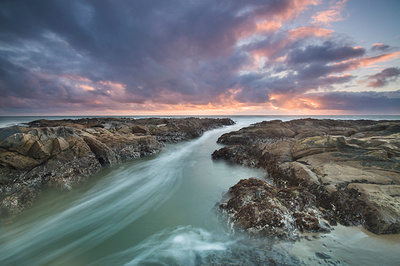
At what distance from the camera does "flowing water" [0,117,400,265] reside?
3398mm

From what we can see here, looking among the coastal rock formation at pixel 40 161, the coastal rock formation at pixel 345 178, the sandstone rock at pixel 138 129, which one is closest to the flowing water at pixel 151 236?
the coastal rock formation at pixel 345 178

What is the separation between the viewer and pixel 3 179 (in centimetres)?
627

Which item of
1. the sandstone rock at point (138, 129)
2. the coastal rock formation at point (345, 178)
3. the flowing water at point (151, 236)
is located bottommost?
the flowing water at point (151, 236)

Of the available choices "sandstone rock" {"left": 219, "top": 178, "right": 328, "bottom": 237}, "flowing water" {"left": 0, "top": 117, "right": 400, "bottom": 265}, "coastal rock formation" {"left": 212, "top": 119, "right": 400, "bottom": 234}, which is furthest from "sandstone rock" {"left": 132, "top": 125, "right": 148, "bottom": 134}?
"sandstone rock" {"left": 219, "top": 178, "right": 328, "bottom": 237}

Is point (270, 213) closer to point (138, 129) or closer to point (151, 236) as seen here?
point (151, 236)

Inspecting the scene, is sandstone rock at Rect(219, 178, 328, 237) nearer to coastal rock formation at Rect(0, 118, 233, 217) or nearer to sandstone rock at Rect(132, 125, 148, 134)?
coastal rock formation at Rect(0, 118, 233, 217)

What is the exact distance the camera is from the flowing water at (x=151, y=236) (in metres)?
3.40

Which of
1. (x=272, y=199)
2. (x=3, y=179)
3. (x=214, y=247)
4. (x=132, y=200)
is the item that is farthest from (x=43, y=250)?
(x=272, y=199)

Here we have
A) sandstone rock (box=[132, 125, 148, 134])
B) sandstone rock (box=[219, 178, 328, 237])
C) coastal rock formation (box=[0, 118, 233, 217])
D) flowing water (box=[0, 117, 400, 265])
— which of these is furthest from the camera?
sandstone rock (box=[132, 125, 148, 134])

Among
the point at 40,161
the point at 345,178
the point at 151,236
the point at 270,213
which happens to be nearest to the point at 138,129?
the point at 40,161

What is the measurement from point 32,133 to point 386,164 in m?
14.8

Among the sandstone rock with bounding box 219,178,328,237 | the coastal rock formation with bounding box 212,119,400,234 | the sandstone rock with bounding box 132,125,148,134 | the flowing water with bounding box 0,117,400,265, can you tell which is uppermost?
the sandstone rock with bounding box 132,125,148,134

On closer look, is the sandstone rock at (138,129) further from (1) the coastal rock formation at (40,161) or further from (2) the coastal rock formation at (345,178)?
(2) the coastal rock formation at (345,178)

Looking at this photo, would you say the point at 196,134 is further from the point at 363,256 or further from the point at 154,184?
the point at 363,256
